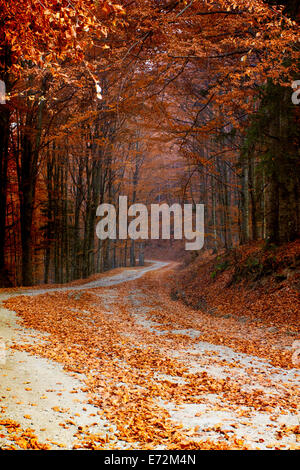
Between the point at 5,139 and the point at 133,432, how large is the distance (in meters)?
13.5

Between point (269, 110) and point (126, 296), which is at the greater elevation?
point (269, 110)

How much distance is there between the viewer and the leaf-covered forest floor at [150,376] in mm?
3008

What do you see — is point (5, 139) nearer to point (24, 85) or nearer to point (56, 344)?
point (24, 85)

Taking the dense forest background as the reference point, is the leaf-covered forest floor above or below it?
Answer: below

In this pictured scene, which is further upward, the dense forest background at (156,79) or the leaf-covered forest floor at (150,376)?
the dense forest background at (156,79)

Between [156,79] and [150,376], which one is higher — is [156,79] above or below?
above

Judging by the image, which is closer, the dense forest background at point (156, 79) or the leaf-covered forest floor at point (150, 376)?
the leaf-covered forest floor at point (150, 376)

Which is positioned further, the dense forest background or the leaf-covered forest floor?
the dense forest background

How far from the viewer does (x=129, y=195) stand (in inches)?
1249

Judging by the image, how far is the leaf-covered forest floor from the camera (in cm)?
301

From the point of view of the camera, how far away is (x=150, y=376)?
4.73 metres

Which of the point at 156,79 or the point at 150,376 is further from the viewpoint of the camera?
the point at 156,79
